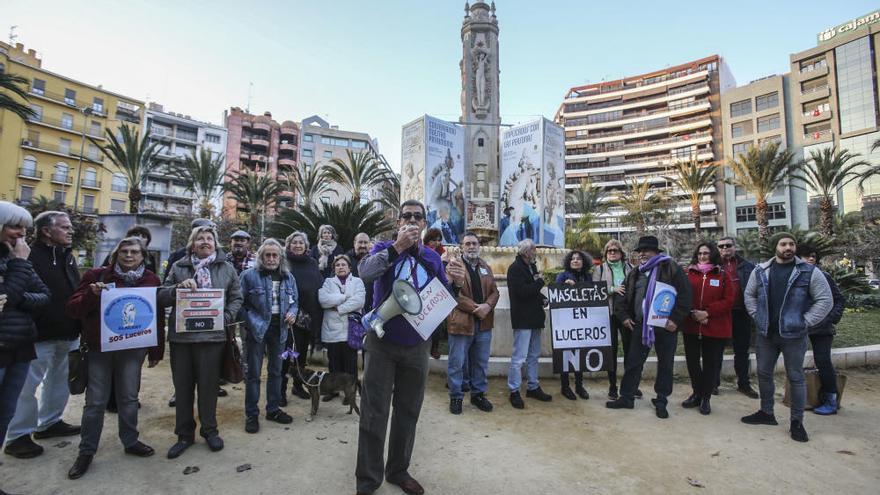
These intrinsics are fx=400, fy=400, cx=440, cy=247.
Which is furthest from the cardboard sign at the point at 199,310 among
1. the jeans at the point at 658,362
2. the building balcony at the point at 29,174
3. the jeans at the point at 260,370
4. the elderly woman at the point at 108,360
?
the building balcony at the point at 29,174

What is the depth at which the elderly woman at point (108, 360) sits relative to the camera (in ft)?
10.3

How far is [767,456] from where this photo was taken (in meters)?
3.45

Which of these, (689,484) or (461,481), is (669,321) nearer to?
(689,484)

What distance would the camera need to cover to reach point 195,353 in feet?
11.6

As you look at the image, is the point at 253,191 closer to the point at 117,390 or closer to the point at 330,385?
the point at 330,385

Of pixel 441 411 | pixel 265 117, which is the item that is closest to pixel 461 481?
pixel 441 411

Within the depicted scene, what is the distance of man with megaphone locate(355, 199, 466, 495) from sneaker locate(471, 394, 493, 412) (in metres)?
1.83

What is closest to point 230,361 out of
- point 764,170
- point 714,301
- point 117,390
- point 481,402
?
point 117,390

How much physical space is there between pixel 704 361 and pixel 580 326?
1.44 meters

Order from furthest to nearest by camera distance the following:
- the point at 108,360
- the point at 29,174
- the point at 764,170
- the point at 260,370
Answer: the point at 29,174, the point at 764,170, the point at 260,370, the point at 108,360

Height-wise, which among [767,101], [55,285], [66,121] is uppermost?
[767,101]

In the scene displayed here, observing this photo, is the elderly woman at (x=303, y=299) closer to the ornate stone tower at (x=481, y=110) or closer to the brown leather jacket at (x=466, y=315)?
the brown leather jacket at (x=466, y=315)

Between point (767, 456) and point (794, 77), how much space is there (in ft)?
226

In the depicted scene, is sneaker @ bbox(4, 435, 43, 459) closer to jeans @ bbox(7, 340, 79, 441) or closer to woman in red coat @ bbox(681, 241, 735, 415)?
jeans @ bbox(7, 340, 79, 441)
